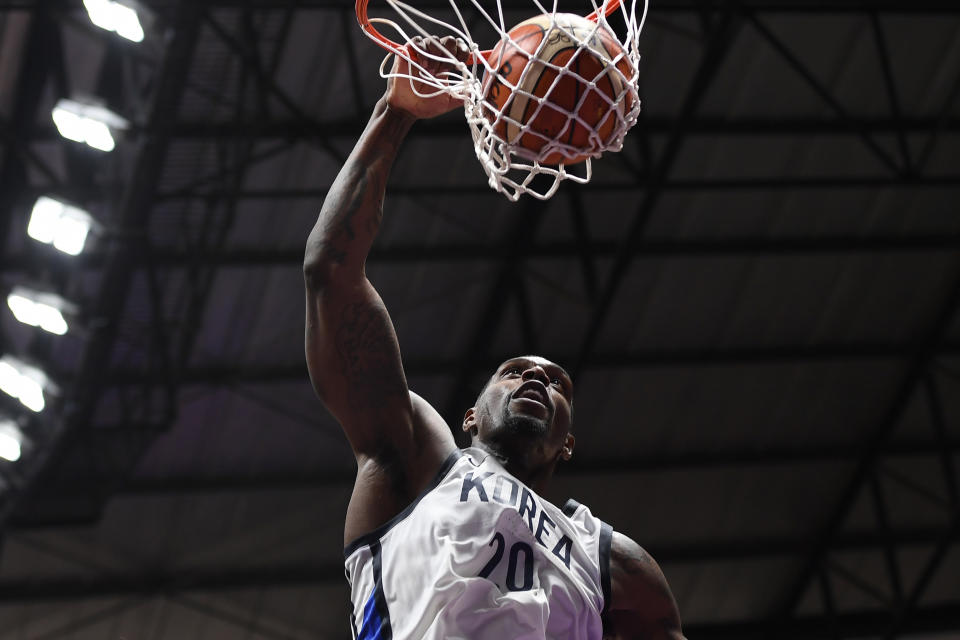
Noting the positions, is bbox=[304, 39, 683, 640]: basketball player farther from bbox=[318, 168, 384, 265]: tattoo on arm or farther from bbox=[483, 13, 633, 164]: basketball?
bbox=[483, 13, 633, 164]: basketball

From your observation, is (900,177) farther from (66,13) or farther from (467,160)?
(66,13)

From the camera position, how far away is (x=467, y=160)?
29.7 ft

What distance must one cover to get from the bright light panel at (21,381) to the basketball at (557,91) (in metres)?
5.94

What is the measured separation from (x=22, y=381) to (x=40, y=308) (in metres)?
0.61

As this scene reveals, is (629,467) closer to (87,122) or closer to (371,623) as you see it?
(87,122)

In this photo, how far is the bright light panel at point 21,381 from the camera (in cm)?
799

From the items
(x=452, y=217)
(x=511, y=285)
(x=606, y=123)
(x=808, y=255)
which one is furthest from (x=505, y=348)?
(x=606, y=123)

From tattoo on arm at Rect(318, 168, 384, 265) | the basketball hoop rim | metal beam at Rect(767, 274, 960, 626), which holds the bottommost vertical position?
tattoo on arm at Rect(318, 168, 384, 265)

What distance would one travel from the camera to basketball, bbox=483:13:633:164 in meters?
2.90

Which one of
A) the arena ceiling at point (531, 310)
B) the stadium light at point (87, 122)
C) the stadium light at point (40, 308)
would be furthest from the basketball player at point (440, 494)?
the stadium light at point (40, 308)

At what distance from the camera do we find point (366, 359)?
2.76 metres

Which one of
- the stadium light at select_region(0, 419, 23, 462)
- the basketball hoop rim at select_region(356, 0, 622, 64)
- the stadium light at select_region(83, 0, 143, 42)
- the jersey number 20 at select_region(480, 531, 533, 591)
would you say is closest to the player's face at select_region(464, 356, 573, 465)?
the jersey number 20 at select_region(480, 531, 533, 591)

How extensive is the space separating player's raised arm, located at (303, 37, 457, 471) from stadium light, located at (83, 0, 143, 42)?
440 centimetres

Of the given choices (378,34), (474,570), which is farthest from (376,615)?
(378,34)
